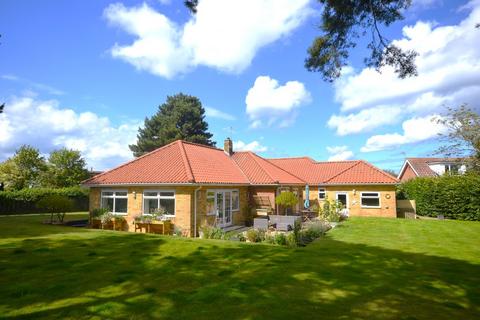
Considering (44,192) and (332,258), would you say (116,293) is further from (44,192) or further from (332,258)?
(44,192)

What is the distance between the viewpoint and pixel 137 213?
61.7 ft

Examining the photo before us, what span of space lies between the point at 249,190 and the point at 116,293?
17520 millimetres

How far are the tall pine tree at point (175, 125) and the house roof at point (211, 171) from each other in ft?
84.3

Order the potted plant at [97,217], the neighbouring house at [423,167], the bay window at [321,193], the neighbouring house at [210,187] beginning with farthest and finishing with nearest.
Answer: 1. the neighbouring house at [423,167]
2. the bay window at [321,193]
3. the potted plant at [97,217]
4. the neighbouring house at [210,187]

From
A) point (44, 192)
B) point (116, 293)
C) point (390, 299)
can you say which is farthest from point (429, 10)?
point (44, 192)

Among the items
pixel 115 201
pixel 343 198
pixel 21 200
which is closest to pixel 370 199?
pixel 343 198

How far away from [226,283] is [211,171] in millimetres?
13838

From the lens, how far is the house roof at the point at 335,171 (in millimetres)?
27830

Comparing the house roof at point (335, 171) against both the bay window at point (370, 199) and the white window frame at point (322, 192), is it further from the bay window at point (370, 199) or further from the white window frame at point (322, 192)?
the bay window at point (370, 199)

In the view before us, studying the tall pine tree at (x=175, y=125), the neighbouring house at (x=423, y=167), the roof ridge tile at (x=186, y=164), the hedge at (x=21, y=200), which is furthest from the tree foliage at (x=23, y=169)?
the neighbouring house at (x=423, y=167)

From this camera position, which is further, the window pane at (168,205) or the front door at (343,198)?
the front door at (343,198)

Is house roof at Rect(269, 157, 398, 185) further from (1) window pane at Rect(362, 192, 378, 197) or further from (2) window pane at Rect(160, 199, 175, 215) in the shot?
(2) window pane at Rect(160, 199, 175, 215)

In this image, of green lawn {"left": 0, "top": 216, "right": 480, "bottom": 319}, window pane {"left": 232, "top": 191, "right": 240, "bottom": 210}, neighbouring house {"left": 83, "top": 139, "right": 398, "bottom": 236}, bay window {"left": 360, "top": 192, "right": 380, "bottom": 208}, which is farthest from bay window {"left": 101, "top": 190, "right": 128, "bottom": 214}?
bay window {"left": 360, "top": 192, "right": 380, "bottom": 208}

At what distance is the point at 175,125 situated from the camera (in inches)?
2080
